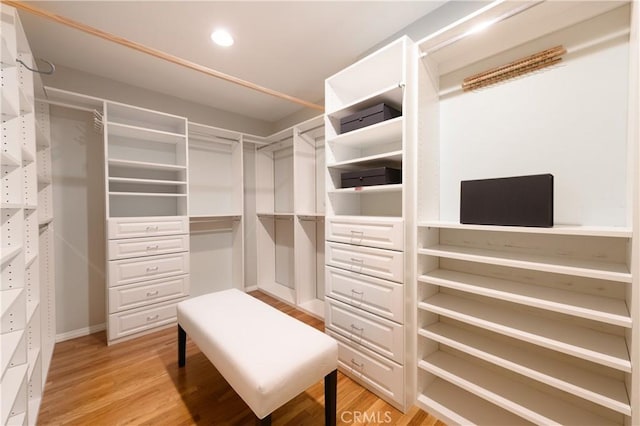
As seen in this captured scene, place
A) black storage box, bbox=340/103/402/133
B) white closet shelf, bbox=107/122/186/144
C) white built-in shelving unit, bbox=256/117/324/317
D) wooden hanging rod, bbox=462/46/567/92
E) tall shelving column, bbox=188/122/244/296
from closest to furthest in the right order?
wooden hanging rod, bbox=462/46/567/92
black storage box, bbox=340/103/402/133
white closet shelf, bbox=107/122/186/144
white built-in shelving unit, bbox=256/117/324/317
tall shelving column, bbox=188/122/244/296

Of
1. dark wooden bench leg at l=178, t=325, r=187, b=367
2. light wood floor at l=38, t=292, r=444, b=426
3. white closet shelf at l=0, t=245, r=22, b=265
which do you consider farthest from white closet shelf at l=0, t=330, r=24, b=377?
dark wooden bench leg at l=178, t=325, r=187, b=367

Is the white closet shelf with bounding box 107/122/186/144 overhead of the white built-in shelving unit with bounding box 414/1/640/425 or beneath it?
overhead

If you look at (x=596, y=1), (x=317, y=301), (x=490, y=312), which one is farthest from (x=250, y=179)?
(x=596, y=1)

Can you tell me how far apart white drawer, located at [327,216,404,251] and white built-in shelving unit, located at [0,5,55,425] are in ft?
5.61

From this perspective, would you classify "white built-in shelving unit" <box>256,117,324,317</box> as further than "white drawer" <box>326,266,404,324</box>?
Yes

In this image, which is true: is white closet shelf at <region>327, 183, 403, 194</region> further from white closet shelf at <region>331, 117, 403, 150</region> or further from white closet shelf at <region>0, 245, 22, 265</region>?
white closet shelf at <region>0, 245, 22, 265</region>

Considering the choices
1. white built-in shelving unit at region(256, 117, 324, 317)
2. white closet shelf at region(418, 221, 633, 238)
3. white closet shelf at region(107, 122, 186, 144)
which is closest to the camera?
white closet shelf at region(418, 221, 633, 238)

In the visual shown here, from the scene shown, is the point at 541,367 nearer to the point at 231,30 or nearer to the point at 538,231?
the point at 538,231

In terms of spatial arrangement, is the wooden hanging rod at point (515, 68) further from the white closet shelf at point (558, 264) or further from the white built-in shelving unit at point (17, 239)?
the white built-in shelving unit at point (17, 239)

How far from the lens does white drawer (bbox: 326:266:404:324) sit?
1.57 metres

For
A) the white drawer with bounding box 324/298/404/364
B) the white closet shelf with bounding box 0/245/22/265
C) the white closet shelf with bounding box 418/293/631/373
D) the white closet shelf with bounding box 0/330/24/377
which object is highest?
the white closet shelf with bounding box 0/245/22/265

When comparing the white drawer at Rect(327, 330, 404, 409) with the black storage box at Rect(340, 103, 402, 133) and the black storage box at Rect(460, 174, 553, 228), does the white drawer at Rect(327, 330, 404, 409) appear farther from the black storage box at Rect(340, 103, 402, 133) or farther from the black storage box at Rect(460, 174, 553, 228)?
the black storage box at Rect(340, 103, 402, 133)

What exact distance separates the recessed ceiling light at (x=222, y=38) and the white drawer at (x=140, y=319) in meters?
2.52

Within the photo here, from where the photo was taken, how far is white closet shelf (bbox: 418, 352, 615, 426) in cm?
122
